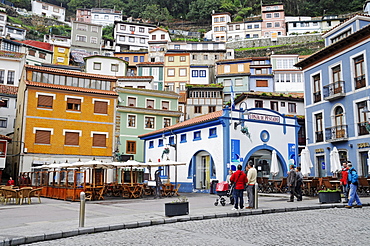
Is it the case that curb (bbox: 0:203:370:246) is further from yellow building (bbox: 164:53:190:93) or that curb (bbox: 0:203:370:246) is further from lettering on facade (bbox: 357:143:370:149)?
yellow building (bbox: 164:53:190:93)

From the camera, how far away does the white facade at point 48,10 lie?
97.2 metres

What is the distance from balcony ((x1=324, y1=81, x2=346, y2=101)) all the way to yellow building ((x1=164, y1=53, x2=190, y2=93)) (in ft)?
112

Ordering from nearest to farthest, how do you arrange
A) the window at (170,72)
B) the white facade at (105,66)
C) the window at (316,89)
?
the window at (316,89), the white facade at (105,66), the window at (170,72)

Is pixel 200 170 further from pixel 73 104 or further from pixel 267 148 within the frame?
pixel 73 104

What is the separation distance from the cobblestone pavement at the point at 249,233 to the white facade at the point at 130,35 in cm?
7498

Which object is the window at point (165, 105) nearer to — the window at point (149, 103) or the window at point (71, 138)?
the window at point (149, 103)

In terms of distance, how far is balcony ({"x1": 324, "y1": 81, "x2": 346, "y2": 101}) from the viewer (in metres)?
27.6

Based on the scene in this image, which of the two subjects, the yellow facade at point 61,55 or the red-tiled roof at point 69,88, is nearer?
the red-tiled roof at point 69,88

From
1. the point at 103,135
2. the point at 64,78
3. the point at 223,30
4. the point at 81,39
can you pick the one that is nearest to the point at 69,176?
the point at 103,135

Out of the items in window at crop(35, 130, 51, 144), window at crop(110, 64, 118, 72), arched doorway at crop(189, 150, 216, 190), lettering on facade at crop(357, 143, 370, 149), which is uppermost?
window at crop(110, 64, 118, 72)

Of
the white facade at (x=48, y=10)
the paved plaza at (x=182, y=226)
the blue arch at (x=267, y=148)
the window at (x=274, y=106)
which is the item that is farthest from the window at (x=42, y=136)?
the white facade at (x=48, y=10)

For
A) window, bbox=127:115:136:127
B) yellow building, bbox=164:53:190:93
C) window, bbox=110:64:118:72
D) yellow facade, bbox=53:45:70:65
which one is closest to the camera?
window, bbox=127:115:136:127

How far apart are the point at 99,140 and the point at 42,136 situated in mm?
5481

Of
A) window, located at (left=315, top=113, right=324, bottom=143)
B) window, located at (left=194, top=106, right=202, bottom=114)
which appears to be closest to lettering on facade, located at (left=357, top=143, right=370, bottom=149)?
window, located at (left=315, top=113, right=324, bottom=143)
